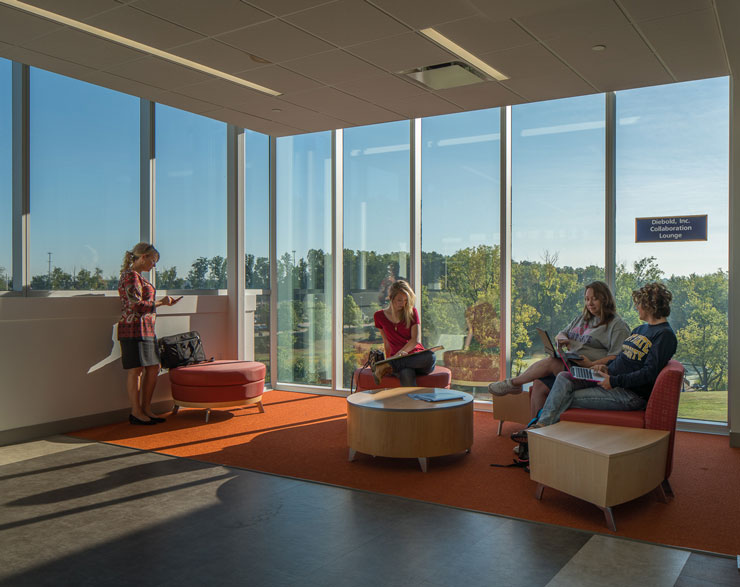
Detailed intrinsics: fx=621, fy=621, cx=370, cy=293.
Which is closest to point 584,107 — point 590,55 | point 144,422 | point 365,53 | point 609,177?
point 609,177

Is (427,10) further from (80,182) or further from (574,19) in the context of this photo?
(80,182)

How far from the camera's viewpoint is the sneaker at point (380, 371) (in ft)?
18.7

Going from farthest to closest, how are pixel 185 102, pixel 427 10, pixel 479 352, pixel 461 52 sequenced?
1. pixel 479 352
2. pixel 185 102
3. pixel 461 52
4. pixel 427 10

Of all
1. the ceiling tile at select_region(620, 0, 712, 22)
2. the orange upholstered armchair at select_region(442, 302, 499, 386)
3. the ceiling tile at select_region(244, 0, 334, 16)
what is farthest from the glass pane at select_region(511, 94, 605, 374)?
the ceiling tile at select_region(244, 0, 334, 16)

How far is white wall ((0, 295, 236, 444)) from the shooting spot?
5422mm

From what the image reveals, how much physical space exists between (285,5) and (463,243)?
12.1ft

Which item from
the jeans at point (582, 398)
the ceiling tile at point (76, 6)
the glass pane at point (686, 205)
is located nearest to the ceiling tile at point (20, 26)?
the ceiling tile at point (76, 6)

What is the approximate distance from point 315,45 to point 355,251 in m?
3.41

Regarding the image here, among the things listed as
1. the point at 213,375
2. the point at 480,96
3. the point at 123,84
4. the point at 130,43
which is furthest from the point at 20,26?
the point at 480,96

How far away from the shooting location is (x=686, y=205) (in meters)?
5.77

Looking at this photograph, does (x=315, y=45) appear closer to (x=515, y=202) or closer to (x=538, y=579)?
(x=515, y=202)

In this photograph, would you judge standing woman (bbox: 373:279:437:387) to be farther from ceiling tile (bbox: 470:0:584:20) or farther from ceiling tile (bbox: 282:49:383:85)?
ceiling tile (bbox: 470:0:584:20)

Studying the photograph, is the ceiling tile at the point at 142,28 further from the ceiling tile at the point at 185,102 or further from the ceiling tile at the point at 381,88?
the ceiling tile at the point at 381,88

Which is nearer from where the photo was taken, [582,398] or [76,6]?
[76,6]
